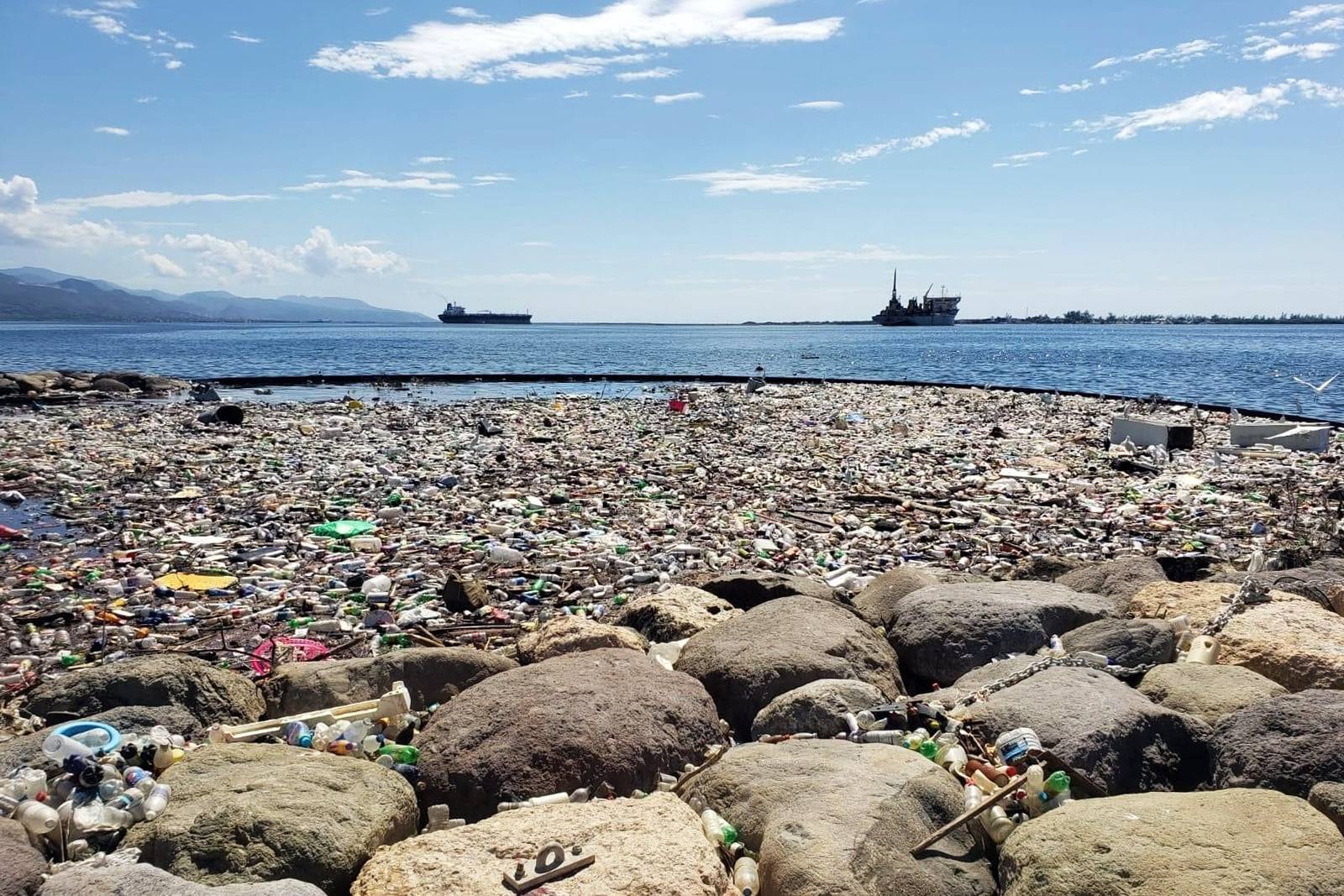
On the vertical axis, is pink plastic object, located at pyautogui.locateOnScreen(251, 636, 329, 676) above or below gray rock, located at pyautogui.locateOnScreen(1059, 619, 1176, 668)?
below

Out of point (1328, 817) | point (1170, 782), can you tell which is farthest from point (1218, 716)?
point (1328, 817)

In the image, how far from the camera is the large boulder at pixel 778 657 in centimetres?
436

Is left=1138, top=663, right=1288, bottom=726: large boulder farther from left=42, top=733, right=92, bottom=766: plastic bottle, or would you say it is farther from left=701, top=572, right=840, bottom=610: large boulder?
left=42, top=733, right=92, bottom=766: plastic bottle

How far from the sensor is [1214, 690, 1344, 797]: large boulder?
3164 mm

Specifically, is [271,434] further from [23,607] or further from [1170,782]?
[1170,782]

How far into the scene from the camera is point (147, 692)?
415 centimetres

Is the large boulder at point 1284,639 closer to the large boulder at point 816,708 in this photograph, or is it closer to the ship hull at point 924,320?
the large boulder at point 816,708

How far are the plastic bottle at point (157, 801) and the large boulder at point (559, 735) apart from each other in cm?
88

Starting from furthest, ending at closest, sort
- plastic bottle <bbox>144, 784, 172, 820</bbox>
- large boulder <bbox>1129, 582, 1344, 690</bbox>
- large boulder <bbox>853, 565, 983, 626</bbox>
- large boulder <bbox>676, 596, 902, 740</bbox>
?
1. large boulder <bbox>853, 565, 983, 626</bbox>
2. large boulder <bbox>676, 596, 902, 740</bbox>
3. large boulder <bbox>1129, 582, 1344, 690</bbox>
4. plastic bottle <bbox>144, 784, 172, 820</bbox>

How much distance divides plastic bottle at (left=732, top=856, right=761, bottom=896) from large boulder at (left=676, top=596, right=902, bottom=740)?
132 centimetres

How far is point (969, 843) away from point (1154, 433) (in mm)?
13578

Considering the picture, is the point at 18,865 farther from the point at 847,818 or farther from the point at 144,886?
the point at 847,818

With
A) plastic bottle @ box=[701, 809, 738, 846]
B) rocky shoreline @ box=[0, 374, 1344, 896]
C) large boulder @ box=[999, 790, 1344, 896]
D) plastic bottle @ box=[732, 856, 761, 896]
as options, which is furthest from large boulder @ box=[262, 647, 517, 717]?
large boulder @ box=[999, 790, 1344, 896]

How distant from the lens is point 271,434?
1653 centimetres
